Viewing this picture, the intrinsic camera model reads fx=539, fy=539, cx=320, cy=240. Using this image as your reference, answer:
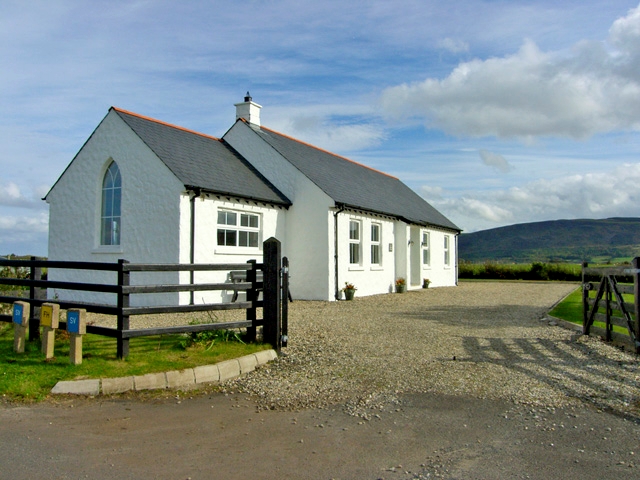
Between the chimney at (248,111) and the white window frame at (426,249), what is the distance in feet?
33.6

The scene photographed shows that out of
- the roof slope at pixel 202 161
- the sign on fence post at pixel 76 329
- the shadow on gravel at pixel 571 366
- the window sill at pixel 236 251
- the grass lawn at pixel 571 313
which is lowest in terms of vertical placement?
the shadow on gravel at pixel 571 366

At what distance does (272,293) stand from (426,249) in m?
19.8

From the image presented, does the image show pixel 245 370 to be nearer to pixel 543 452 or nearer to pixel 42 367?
pixel 42 367

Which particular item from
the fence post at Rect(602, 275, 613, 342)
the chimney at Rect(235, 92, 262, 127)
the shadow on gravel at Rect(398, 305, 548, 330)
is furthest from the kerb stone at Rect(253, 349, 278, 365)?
the chimney at Rect(235, 92, 262, 127)

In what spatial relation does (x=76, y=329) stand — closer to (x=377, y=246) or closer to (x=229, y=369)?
(x=229, y=369)

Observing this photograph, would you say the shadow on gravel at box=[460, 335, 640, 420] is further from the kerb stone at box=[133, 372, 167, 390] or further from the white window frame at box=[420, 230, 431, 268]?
the white window frame at box=[420, 230, 431, 268]

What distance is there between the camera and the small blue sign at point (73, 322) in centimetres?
709

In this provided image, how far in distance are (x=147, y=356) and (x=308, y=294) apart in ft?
36.5

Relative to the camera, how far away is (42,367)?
23.2 ft

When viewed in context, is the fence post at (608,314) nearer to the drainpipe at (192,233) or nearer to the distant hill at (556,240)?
the drainpipe at (192,233)

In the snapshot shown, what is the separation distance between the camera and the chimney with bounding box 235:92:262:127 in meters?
21.4

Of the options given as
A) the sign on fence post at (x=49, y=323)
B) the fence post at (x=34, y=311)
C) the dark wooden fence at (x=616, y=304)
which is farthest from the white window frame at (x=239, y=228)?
the dark wooden fence at (x=616, y=304)

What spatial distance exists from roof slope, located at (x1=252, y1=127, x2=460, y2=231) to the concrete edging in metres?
11.4

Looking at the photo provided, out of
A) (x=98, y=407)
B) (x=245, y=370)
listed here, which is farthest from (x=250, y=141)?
(x=98, y=407)
